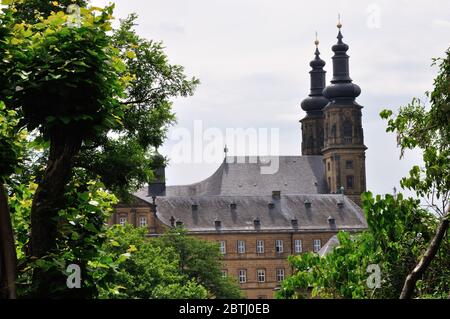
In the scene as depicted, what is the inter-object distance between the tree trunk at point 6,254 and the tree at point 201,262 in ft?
247

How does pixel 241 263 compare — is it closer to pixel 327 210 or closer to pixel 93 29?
pixel 327 210

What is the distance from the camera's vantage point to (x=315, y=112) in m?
151

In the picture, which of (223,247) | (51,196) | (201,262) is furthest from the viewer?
(223,247)

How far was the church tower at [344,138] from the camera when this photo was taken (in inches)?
5502

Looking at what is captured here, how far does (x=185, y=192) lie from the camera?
136 meters

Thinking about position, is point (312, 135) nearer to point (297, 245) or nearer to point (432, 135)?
point (297, 245)

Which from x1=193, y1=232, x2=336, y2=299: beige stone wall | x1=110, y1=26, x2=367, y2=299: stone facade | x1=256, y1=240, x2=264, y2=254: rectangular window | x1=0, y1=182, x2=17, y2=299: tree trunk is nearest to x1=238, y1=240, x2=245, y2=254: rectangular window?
x1=110, y1=26, x2=367, y2=299: stone facade

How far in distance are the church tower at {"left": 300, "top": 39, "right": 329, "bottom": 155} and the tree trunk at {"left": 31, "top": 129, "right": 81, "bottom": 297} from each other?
13588 cm

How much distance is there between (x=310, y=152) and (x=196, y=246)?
62372 mm

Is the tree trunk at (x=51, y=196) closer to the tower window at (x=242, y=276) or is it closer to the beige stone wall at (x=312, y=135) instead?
the tower window at (x=242, y=276)

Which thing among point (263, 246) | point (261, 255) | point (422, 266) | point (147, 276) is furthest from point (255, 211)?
point (422, 266)

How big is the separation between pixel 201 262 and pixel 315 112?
210ft

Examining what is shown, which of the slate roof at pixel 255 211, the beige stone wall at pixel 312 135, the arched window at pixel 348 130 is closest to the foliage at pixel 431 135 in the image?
the slate roof at pixel 255 211

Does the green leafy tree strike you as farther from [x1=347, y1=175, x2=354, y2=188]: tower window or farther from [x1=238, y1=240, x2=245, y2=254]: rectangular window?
[x1=347, y1=175, x2=354, y2=188]: tower window
